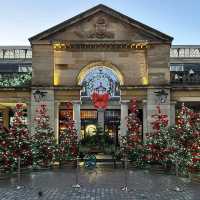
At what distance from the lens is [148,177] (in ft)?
79.2

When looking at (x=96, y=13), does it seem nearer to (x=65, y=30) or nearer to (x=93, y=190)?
(x=65, y=30)

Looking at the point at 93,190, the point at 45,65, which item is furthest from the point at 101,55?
the point at 93,190

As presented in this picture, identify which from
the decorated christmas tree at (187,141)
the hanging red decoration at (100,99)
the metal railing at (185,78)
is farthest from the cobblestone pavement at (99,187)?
the metal railing at (185,78)

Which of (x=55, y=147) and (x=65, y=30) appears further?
(x=65, y=30)

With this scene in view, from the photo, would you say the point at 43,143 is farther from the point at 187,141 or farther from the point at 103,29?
the point at 103,29

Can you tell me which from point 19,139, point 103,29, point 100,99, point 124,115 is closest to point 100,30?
point 103,29

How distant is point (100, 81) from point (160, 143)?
780cm

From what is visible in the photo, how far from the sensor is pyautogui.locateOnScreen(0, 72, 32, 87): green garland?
31722 mm

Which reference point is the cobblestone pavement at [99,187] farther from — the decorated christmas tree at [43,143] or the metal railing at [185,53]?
the metal railing at [185,53]

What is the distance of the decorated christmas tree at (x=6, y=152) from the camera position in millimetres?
24312

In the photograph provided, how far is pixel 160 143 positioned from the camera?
27125 mm

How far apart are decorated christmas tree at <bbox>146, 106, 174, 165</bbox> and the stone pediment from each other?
6339mm

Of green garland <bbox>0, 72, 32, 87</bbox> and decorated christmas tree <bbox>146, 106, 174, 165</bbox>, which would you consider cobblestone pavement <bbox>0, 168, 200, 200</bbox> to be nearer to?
decorated christmas tree <bbox>146, 106, 174, 165</bbox>

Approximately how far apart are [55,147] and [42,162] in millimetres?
1326
